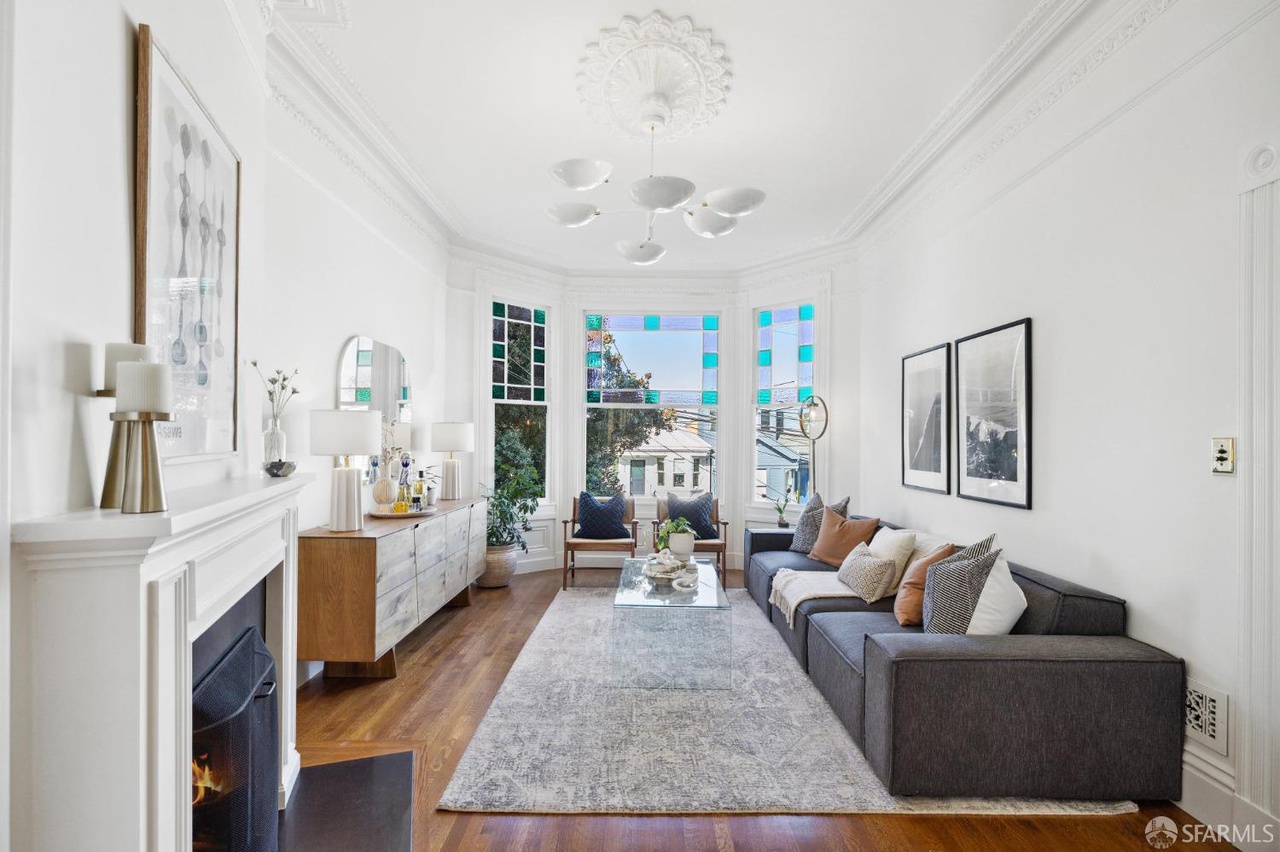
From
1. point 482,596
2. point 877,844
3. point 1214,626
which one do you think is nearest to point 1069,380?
point 1214,626

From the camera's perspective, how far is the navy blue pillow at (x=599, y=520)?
6.05 m

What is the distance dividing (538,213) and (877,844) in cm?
470

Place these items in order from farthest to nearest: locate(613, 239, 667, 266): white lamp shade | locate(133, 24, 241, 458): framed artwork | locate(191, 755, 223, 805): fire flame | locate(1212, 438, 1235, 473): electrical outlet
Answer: locate(613, 239, 667, 266): white lamp shade, locate(1212, 438, 1235, 473): electrical outlet, locate(191, 755, 223, 805): fire flame, locate(133, 24, 241, 458): framed artwork

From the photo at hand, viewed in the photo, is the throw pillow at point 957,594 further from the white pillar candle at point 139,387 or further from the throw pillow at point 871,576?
the white pillar candle at point 139,387

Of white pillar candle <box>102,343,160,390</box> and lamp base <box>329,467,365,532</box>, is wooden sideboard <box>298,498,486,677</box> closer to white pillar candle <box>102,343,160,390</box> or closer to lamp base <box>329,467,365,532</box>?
lamp base <box>329,467,365,532</box>

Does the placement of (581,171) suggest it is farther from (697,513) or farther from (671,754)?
(697,513)

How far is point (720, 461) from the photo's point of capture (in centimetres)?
673

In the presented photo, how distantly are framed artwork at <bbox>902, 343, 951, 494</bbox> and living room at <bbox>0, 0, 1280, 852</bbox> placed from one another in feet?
0.10

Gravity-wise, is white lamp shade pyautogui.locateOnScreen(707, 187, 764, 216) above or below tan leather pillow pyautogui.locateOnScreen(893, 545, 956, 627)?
above

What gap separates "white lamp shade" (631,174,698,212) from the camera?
295cm

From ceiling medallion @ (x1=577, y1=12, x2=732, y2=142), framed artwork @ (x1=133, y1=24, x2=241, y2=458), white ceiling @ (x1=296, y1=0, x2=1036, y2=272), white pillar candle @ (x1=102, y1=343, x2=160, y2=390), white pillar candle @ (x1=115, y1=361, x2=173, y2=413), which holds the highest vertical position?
white ceiling @ (x1=296, y1=0, x2=1036, y2=272)

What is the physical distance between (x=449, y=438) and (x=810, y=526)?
290cm

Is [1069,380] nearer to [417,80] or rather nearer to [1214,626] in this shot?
[1214,626]

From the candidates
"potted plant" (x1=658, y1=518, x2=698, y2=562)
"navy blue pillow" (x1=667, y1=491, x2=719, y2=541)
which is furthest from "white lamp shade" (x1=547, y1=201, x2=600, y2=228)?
"navy blue pillow" (x1=667, y1=491, x2=719, y2=541)
